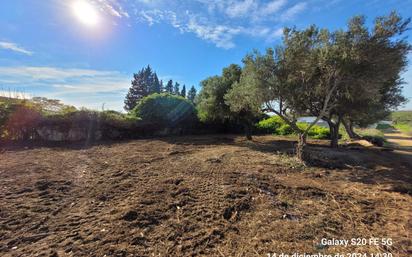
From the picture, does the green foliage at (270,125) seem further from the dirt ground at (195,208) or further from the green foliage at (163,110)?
the dirt ground at (195,208)

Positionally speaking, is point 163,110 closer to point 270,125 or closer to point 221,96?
point 221,96

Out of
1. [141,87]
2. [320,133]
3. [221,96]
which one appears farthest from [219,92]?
[141,87]

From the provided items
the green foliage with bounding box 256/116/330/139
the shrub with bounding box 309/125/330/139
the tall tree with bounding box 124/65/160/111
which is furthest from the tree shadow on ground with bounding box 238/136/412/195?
the tall tree with bounding box 124/65/160/111

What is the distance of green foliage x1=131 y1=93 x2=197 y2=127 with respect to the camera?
11.7m

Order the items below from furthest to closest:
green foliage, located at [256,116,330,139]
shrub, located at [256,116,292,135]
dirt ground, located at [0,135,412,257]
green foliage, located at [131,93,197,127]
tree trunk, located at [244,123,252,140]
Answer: shrub, located at [256,116,292,135] < green foliage, located at [256,116,330,139] < green foliage, located at [131,93,197,127] < tree trunk, located at [244,123,252,140] < dirt ground, located at [0,135,412,257]

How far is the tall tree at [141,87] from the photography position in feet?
118

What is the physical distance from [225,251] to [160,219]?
1.02 metres

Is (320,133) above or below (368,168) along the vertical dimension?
above

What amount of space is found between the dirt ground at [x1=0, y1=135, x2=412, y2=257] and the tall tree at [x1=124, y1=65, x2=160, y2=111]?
3254cm

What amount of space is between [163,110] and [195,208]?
9607mm

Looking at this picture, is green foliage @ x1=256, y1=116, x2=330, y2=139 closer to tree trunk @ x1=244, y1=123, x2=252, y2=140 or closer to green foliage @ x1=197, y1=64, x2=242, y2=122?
tree trunk @ x1=244, y1=123, x2=252, y2=140

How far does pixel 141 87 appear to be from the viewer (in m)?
36.6

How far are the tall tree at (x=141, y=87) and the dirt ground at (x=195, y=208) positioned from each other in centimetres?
3254

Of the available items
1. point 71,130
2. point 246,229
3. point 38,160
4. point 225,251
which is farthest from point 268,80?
point 71,130
